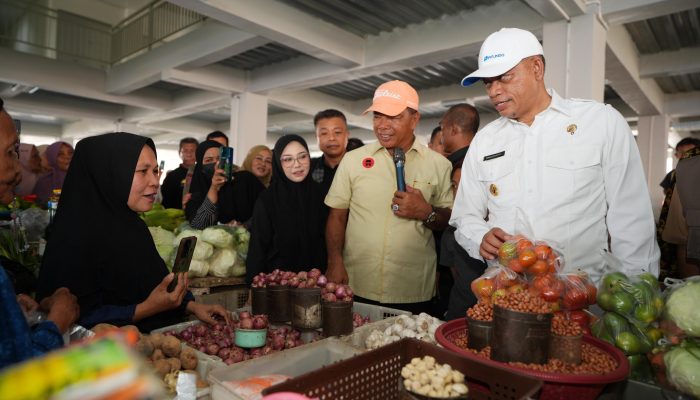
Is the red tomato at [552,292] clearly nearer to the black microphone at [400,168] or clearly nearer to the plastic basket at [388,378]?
the plastic basket at [388,378]

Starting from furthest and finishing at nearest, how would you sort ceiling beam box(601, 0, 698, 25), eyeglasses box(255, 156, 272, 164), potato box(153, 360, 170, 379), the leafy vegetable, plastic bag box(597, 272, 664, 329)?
ceiling beam box(601, 0, 698, 25), eyeglasses box(255, 156, 272, 164), the leafy vegetable, potato box(153, 360, 170, 379), plastic bag box(597, 272, 664, 329)

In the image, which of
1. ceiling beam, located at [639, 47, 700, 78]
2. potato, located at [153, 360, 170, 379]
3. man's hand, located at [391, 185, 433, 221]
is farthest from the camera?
ceiling beam, located at [639, 47, 700, 78]

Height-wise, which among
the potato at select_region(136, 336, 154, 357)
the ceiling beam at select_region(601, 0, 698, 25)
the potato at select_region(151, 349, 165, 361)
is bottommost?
the potato at select_region(151, 349, 165, 361)

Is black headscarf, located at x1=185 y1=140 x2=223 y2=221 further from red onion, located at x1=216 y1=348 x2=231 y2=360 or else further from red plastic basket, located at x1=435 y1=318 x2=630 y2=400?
red plastic basket, located at x1=435 y1=318 x2=630 y2=400

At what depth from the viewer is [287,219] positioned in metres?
2.90

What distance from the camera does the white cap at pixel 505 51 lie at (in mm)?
1817

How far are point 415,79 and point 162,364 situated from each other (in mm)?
7897

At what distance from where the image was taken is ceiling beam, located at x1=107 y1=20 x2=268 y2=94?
6.32 m

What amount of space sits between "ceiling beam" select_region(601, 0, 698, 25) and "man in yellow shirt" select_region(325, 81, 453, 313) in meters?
3.30

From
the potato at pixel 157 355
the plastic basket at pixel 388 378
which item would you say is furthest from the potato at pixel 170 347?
the plastic basket at pixel 388 378

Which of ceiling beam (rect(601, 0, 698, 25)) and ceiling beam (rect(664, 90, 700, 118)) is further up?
ceiling beam (rect(664, 90, 700, 118))

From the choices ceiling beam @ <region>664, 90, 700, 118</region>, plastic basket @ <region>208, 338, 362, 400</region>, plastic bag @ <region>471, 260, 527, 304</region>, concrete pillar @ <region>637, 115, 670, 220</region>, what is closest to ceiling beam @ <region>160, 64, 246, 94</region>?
plastic basket @ <region>208, 338, 362, 400</region>

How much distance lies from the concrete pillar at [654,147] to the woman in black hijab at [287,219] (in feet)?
28.9

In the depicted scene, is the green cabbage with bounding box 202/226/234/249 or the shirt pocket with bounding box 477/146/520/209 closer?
the shirt pocket with bounding box 477/146/520/209
